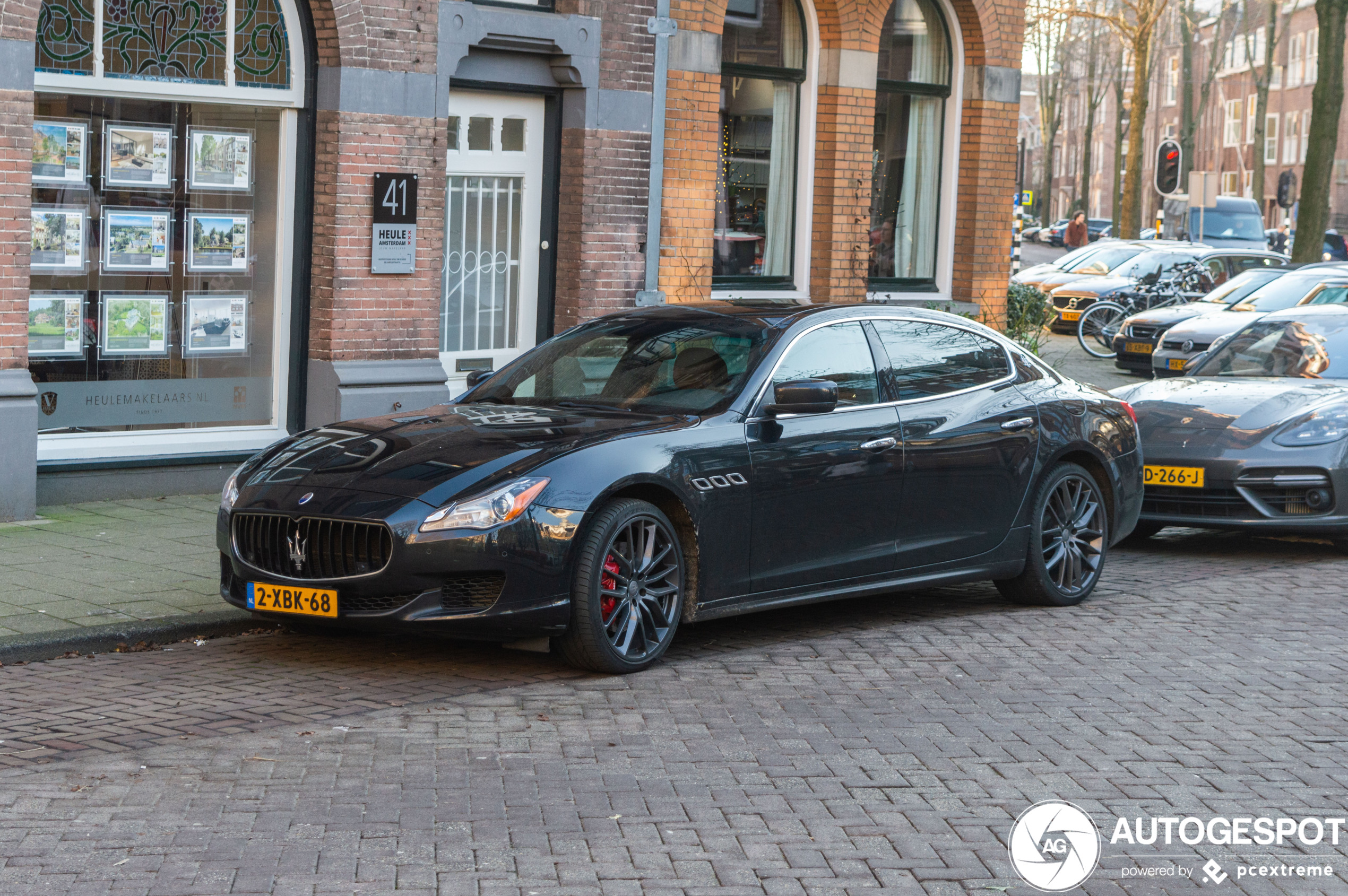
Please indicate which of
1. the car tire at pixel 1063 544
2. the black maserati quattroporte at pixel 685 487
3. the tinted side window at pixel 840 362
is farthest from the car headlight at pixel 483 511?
the car tire at pixel 1063 544

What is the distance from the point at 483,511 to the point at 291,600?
921 millimetres

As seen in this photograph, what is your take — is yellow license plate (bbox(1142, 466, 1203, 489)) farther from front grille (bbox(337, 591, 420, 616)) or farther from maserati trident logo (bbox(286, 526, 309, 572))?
maserati trident logo (bbox(286, 526, 309, 572))

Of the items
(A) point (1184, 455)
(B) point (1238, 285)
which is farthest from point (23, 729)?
(B) point (1238, 285)

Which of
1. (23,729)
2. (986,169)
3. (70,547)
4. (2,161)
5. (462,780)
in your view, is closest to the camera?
(462,780)

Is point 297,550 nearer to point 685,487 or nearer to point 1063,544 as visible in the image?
point 685,487

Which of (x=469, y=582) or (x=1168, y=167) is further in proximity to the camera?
(x=1168, y=167)

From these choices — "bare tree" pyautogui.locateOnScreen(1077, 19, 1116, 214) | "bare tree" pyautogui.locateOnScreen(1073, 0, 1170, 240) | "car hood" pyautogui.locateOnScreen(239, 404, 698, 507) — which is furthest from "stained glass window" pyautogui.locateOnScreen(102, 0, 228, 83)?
"bare tree" pyautogui.locateOnScreen(1077, 19, 1116, 214)

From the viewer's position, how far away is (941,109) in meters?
17.9

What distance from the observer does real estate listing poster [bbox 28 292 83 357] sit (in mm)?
11117

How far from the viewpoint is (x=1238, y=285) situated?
24203mm

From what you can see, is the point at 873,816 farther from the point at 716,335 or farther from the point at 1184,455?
the point at 1184,455

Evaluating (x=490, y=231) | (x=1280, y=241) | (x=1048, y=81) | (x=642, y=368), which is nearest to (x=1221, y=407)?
(x=642, y=368)

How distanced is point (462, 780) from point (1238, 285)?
20903 mm

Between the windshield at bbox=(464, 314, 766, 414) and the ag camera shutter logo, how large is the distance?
275cm
